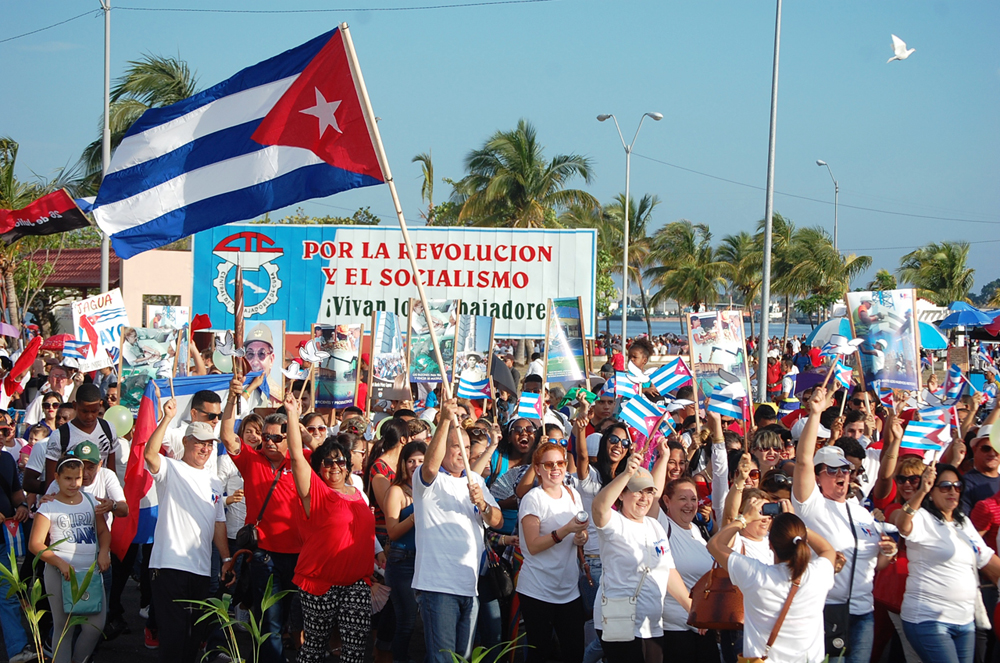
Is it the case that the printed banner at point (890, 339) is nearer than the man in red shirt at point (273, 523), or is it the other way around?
the man in red shirt at point (273, 523)

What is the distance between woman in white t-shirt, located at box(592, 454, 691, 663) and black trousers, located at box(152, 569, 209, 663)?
2.45 meters

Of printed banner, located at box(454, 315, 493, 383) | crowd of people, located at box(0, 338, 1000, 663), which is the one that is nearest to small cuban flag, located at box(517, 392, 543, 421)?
crowd of people, located at box(0, 338, 1000, 663)

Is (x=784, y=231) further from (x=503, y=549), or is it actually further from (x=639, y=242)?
(x=503, y=549)

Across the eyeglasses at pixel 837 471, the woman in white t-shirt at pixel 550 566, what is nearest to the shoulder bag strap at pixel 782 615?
the eyeglasses at pixel 837 471

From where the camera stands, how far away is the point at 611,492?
194 inches

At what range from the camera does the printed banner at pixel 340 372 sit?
11.8 meters

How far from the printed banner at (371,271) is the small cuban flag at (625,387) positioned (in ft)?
29.8

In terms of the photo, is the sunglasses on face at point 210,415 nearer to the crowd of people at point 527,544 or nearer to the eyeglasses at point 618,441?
the crowd of people at point 527,544

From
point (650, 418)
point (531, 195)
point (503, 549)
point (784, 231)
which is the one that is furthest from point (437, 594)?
point (784, 231)

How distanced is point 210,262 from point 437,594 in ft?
43.5

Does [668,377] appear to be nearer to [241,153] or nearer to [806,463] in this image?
[806,463]

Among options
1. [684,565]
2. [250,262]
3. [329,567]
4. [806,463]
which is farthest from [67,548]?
[250,262]

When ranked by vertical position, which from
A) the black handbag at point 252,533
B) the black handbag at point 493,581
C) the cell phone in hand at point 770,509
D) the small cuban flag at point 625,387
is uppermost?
the small cuban flag at point 625,387

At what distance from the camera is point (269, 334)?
37.8 ft
